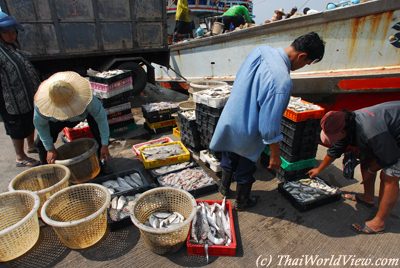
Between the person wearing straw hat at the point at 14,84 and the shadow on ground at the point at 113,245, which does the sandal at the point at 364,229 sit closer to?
the shadow on ground at the point at 113,245

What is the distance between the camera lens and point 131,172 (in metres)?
3.72

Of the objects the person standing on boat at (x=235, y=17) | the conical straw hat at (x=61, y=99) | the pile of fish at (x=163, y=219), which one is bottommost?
the pile of fish at (x=163, y=219)

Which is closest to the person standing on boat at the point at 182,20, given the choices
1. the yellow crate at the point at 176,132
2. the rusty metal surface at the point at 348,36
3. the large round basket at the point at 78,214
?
the rusty metal surface at the point at 348,36

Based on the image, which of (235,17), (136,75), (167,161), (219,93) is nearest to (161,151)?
(167,161)

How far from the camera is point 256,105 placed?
2432 millimetres

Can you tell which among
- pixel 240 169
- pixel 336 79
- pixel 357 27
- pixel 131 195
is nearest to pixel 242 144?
pixel 240 169

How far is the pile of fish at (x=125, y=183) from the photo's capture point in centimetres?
334

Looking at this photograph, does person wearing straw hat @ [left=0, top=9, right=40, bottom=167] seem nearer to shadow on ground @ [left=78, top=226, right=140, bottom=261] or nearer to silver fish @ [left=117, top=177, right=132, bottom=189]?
silver fish @ [left=117, top=177, right=132, bottom=189]

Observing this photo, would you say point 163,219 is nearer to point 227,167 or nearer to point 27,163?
point 227,167

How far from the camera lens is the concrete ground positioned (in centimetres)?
249

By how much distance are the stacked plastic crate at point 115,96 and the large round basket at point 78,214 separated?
105 inches

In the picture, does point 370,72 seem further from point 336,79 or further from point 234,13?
point 234,13

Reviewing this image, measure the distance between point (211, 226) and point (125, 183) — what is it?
4.46 feet

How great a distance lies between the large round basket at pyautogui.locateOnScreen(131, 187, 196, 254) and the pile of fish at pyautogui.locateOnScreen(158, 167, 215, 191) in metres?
0.52
